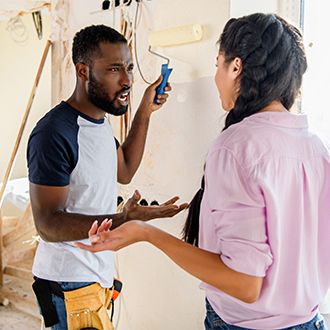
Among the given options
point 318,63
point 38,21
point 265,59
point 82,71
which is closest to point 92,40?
point 82,71

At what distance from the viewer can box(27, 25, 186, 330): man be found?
3.69 ft

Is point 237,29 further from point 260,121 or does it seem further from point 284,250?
point 284,250

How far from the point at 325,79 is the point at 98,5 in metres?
1.25

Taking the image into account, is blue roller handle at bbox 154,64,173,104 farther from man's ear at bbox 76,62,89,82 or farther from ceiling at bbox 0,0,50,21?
ceiling at bbox 0,0,50,21

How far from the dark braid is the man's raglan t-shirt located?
2.12 feet

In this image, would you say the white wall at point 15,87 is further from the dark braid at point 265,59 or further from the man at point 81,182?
the dark braid at point 265,59

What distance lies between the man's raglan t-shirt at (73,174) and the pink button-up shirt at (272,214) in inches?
22.2

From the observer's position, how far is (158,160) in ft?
5.50

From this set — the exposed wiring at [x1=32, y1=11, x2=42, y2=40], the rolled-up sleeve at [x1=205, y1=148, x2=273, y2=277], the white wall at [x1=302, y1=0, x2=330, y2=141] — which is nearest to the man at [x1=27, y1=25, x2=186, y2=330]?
the rolled-up sleeve at [x1=205, y1=148, x2=273, y2=277]

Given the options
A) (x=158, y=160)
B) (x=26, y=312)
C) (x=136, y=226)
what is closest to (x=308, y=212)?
(x=136, y=226)

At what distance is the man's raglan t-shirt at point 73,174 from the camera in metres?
1.14

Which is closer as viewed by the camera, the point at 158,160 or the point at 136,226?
the point at 136,226

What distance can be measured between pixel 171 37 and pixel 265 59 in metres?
0.79

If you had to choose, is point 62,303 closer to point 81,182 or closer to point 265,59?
point 81,182
